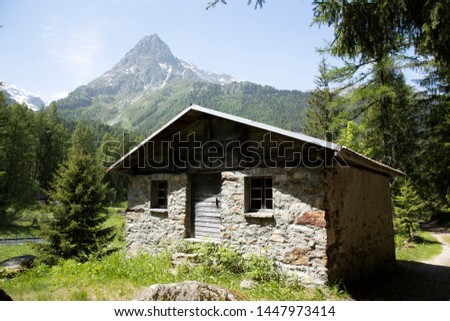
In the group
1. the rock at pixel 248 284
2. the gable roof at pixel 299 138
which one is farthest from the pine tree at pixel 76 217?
the rock at pixel 248 284

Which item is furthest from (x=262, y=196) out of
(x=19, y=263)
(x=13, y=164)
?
(x=13, y=164)

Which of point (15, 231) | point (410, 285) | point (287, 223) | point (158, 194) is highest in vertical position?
point (158, 194)

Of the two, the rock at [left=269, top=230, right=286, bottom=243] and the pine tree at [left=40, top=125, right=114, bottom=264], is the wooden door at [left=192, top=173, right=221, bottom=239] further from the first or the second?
the pine tree at [left=40, top=125, right=114, bottom=264]

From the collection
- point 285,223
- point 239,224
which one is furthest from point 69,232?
point 285,223

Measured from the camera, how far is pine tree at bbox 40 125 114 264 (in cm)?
1159

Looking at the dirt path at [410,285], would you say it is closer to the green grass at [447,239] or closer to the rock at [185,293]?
the rock at [185,293]

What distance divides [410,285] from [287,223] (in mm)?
4256

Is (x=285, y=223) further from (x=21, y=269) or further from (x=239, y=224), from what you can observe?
(x=21, y=269)

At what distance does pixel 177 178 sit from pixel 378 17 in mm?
6782

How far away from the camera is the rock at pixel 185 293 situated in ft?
14.1

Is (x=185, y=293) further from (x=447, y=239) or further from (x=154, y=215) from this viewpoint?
(x=447, y=239)

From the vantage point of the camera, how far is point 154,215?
399 inches

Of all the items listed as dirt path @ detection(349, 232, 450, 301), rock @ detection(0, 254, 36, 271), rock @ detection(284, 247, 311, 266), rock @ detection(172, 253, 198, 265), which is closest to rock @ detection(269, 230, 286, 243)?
rock @ detection(284, 247, 311, 266)

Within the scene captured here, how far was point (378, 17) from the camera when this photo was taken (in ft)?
19.9
